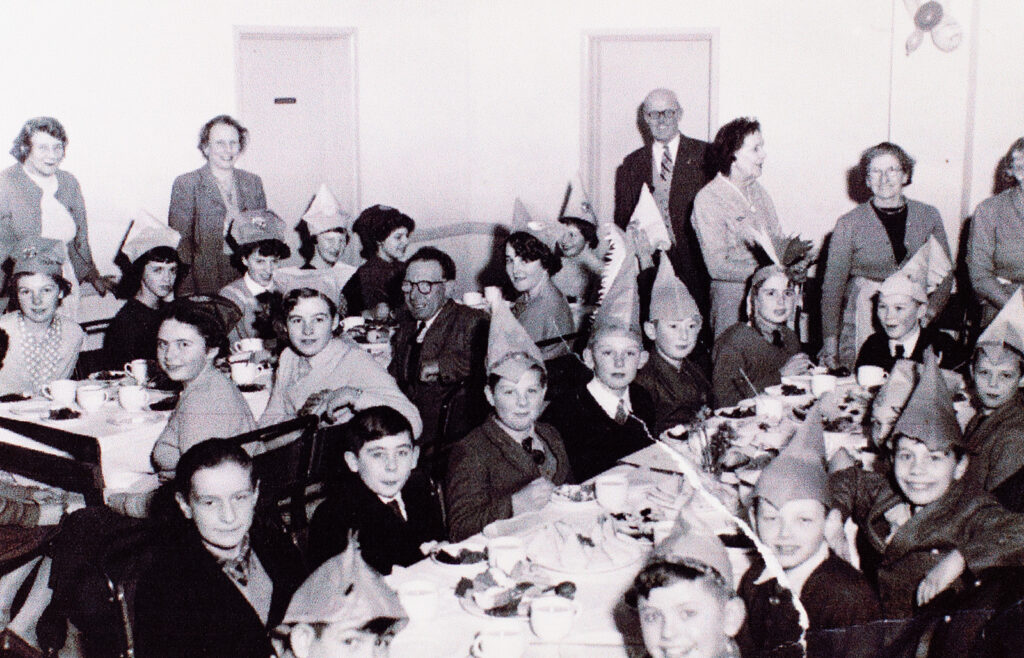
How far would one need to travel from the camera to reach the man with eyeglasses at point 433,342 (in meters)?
4.03

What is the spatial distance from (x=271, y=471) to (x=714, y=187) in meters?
2.48

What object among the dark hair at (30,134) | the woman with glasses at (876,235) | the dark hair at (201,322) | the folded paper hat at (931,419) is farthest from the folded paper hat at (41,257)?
the woman with glasses at (876,235)

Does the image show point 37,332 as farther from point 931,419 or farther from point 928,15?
point 928,15

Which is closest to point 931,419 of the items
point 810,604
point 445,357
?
point 810,604

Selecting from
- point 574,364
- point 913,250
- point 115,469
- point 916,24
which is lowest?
point 115,469

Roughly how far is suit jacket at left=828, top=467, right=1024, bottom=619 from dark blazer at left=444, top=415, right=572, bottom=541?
2.73 ft

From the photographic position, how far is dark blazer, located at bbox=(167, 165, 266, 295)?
5910 mm

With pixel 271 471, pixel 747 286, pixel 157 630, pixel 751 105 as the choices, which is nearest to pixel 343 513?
pixel 157 630

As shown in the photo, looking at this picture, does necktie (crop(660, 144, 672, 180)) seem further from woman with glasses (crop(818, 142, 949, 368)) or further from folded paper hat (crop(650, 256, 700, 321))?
folded paper hat (crop(650, 256, 700, 321))

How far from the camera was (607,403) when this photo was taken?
3.36 meters

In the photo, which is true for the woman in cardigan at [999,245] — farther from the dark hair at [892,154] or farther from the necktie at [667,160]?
the necktie at [667,160]

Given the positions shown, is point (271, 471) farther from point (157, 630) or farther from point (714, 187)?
point (714, 187)

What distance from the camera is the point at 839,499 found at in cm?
284

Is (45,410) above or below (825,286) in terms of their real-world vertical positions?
below
